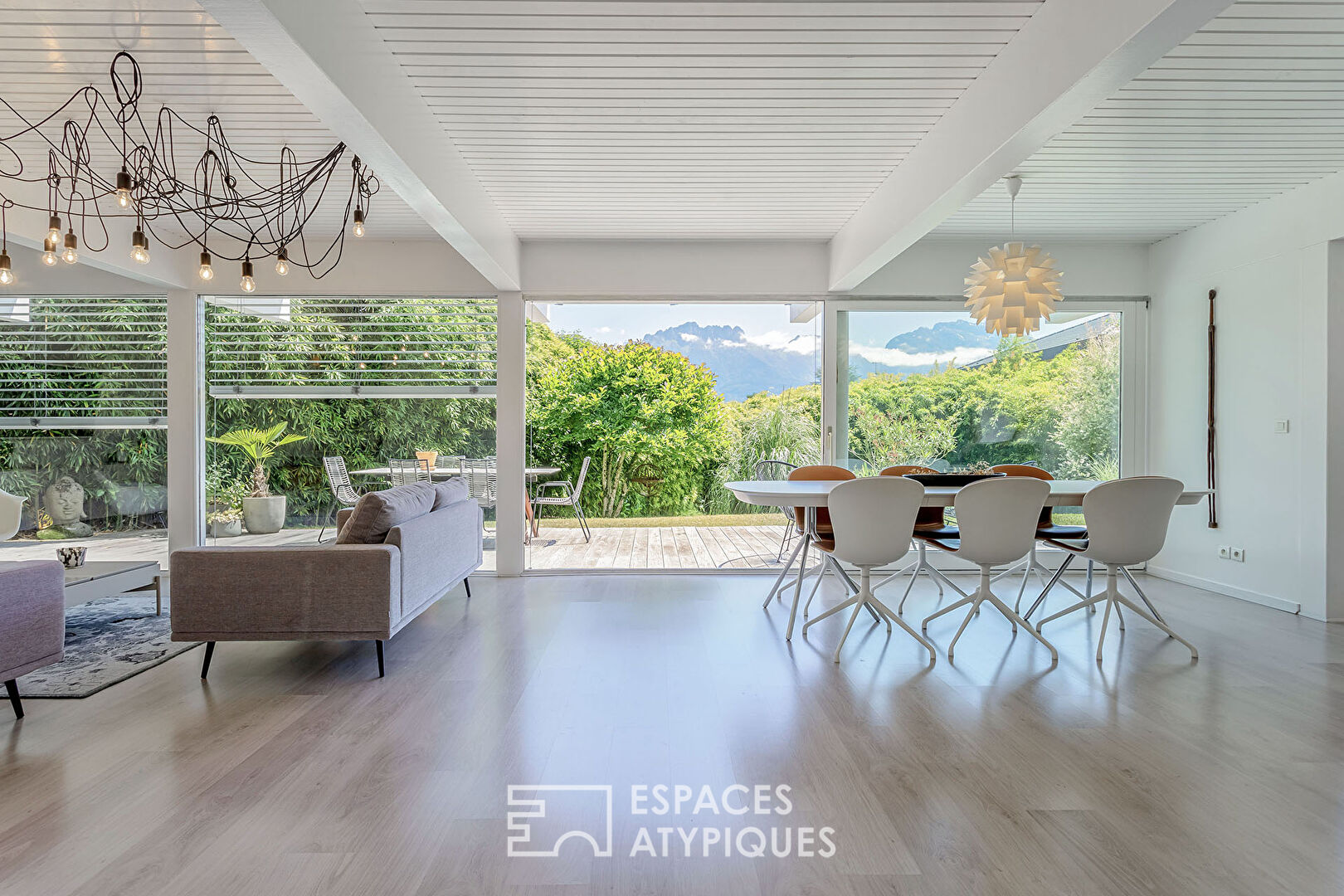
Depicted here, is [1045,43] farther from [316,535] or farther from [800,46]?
[316,535]

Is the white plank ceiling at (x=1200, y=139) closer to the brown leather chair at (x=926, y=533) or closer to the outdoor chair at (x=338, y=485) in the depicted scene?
the brown leather chair at (x=926, y=533)

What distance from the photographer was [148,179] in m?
3.88

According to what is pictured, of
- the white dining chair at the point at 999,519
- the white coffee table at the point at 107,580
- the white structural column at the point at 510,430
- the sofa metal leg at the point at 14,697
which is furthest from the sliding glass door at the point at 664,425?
the sofa metal leg at the point at 14,697

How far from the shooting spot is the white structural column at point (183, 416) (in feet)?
18.6

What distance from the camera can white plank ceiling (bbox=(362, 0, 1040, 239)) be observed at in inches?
104

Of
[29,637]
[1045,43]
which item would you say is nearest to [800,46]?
[1045,43]

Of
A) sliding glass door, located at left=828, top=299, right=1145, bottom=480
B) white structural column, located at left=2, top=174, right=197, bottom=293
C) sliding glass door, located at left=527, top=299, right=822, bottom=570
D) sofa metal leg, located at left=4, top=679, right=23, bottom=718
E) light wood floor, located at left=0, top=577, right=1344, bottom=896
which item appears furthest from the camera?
sliding glass door, located at left=527, top=299, right=822, bottom=570

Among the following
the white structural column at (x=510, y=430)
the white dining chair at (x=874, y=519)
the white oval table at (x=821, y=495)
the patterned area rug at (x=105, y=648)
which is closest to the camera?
the patterned area rug at (x=105, y=648)

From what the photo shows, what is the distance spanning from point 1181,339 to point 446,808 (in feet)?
18.9

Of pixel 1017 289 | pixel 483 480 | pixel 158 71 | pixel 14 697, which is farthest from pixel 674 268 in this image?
pixel 14 697

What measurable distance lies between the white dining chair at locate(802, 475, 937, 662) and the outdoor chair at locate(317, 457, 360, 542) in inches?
151

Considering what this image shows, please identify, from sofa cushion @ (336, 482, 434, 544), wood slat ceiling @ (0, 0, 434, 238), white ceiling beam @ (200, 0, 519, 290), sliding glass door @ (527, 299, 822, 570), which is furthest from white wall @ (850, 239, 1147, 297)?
wood slat ceiling @ (0, 0, 434, 238)

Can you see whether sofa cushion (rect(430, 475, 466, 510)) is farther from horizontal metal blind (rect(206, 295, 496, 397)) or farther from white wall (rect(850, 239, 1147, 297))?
white wall (rect(850, 239, 1147, 297))

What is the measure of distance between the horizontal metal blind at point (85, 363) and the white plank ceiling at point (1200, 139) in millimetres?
5937
